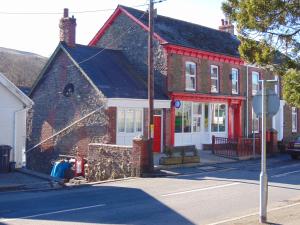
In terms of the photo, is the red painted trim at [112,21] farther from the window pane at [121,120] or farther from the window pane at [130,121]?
the window pane at [121,120]

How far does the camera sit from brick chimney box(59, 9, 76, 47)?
29.2 metres

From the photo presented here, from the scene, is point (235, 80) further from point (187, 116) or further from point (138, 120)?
point (138, 120)

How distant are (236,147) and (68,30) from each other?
12033mm

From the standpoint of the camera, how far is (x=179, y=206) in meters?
13.1

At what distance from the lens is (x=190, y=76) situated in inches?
1174

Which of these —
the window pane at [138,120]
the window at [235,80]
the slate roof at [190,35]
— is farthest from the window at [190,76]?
the window at [235,80]

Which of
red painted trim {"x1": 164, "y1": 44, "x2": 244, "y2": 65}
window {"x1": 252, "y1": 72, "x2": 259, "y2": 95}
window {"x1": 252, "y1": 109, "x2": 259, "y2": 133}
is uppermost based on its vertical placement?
red painted trim {"x1": 164, "y1": 44, "x2": 244, "y2": 65}

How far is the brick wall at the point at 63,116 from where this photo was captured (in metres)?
26.0

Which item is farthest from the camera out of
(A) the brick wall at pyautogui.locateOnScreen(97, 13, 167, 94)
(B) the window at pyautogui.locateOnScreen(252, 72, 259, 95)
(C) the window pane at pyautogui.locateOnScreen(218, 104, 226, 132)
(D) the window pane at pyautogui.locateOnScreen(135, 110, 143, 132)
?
(B) the window at pyautogui.locateOnScreen(252, 72, 259, 95)

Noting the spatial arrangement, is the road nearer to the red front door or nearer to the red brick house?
the red brick house

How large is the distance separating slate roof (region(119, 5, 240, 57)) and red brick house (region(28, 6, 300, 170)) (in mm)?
114

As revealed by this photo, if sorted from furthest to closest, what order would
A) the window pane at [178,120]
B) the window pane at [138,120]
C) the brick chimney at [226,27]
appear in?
1. the brick chimney at [226,27]
2. the window pane at [178,120]
3. the window pane at [138,120]

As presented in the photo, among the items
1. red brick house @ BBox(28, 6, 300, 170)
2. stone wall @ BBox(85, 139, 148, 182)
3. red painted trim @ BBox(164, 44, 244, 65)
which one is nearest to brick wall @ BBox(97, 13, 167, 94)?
red brick house @ BBox(28, 6, 300, 170)

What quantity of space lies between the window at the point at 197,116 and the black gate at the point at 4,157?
1337 centimetres
